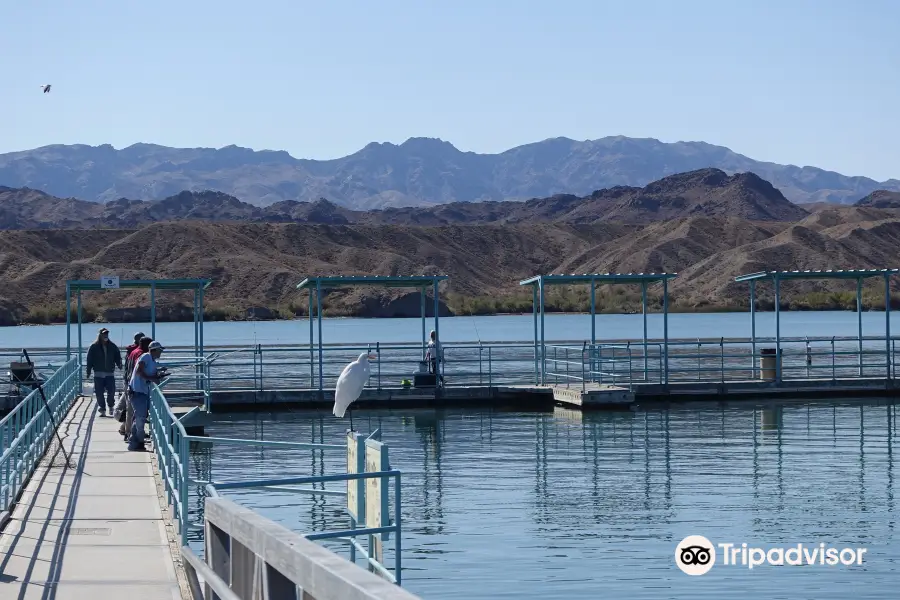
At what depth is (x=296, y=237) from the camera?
13200cm

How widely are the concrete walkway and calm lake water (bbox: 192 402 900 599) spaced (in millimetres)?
2324

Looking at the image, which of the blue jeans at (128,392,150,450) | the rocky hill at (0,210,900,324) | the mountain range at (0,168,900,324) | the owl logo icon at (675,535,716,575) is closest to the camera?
the owl logo icon at (675,535,716,575)

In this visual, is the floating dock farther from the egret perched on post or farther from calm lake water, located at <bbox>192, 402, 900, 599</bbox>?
the egret perched on post

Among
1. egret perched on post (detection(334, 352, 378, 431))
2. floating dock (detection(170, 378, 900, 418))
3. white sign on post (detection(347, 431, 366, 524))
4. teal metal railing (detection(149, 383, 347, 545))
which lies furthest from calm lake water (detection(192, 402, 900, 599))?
white sign on post (detection(347, 431, 366, 524))

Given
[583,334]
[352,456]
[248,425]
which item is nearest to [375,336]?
[583,334]

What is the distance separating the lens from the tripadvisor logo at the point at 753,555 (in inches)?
593

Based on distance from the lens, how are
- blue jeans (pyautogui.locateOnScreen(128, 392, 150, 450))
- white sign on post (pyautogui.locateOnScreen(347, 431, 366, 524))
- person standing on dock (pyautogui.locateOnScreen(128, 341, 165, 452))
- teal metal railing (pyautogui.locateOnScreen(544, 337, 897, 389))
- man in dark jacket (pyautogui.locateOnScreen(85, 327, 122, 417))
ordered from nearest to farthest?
1. white sign on post (pyautogui.locateOnScreen(347, 431, 366, 524))
2. person standing on dock (pyautogui.locateOnScreen(128, 341, 165, 452))
3. blue jeans (pyautogui.locateOnScreen(128, 392, 150, 450))
4. man in dark jacket (pyautogui.locateOnScreen(85, 327, 122, 417))
5. teal metal railing (pyautogui.locateOnScreen(544, 337, 897, 389))

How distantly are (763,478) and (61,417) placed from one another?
11876 mm

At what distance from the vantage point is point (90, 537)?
1257 centimetres

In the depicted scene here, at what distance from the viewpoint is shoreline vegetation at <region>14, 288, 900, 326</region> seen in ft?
320

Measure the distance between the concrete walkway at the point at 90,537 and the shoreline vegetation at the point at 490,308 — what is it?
7893 cm

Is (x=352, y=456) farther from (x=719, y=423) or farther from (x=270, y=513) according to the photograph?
→ (x=719, y=423)

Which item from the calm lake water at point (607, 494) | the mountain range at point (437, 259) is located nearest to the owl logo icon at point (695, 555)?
the calm lake water at point (607, 494)

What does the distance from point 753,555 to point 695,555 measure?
656mm
